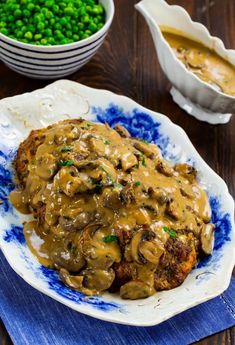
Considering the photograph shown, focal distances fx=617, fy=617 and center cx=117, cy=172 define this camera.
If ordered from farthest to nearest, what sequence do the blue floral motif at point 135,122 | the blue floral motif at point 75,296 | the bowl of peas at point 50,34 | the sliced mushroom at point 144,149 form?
the bowl of peas at point 50,34, the blue floral motif at point 135,122, the sliced mushroom at point 144,149, the blue floral motif at point 75,296

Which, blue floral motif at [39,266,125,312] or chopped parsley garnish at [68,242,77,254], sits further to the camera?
chopped parsley garnish at [68,242,77,254]

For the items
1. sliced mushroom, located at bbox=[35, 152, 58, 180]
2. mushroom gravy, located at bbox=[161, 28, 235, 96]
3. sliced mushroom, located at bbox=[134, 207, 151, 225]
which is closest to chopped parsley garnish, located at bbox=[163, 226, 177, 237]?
sliced mushroom, located at bbox=[134, 207, 151, 225]

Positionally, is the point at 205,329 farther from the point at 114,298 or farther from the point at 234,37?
the point at 234,37

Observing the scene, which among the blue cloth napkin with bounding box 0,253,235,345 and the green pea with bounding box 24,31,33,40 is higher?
the green pea with bounding box 24,31,33,40

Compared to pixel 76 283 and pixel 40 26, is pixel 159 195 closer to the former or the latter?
pixel 76 283

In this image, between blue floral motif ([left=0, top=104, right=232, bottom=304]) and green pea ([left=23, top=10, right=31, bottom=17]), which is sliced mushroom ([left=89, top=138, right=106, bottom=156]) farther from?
green pea ([left=23, top=10, right=31, bottom=17])

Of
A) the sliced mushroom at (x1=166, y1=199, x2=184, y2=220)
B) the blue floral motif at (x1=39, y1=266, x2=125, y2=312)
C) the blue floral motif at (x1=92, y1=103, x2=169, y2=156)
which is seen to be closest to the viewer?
the blue floral motif at (x1=39, y1=266, x2=125, y2=312)

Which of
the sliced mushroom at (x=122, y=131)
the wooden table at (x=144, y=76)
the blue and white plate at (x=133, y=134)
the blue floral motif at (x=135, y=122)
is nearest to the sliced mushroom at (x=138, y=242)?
the blue and white plate at (x=133, y=134)

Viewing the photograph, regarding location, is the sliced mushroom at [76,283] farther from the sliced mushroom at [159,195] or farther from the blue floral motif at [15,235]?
the sliced mushroom at [159,195]
